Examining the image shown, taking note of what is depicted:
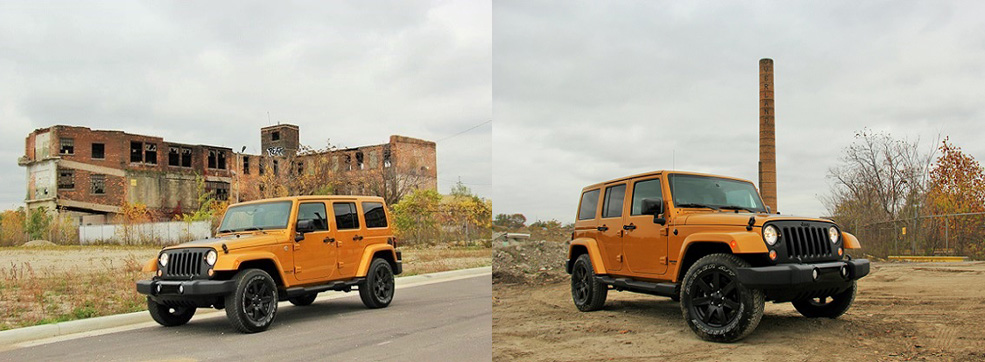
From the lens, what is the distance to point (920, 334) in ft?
22.9

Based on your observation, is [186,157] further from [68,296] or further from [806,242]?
[806,242]

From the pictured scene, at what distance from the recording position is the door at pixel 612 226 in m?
9.05

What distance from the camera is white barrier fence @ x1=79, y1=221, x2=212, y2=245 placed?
33438mm

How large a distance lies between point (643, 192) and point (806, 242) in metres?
2.18

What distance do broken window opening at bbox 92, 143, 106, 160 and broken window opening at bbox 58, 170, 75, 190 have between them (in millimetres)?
2155

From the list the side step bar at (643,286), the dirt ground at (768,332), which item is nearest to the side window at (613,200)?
the side step bar at (643,286)

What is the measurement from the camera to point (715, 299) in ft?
23.1

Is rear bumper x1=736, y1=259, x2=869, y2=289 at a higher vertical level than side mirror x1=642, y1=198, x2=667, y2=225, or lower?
lower

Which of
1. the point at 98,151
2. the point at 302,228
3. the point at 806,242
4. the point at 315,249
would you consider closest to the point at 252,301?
the point at 302,228

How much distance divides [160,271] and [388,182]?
4018 centimetres

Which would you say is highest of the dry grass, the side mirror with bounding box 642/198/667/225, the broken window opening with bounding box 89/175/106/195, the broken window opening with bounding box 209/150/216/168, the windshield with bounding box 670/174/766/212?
the broken window opening with bounding box 209/150/216/168

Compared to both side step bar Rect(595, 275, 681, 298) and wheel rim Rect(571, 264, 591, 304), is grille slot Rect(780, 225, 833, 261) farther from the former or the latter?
wheel rim Rect(571, 264, 591, 304)

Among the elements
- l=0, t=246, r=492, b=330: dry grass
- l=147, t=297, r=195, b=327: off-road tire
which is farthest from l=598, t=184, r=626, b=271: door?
l=0, t=246, r=492, b=330: dry grass

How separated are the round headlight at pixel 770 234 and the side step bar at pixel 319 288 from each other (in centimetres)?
601
